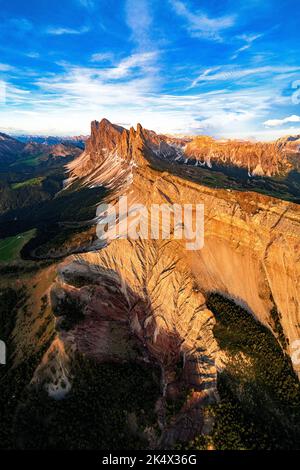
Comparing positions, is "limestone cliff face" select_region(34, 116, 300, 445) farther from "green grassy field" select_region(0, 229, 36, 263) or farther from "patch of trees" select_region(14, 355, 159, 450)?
"green grassy field" select_region(0, 229, 36, 263)

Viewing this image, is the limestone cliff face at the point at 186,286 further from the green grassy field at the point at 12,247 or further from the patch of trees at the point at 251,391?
the green grassy field at the point at 12,247

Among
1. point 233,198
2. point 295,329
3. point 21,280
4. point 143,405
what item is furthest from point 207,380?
point 21,280

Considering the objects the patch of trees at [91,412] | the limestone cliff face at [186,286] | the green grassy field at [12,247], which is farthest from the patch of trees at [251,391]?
the green grassy field at [12,247]

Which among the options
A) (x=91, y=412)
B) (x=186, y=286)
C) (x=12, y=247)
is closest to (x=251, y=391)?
(x=186, y=286)

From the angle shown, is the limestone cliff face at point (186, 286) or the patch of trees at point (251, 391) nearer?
the patch of trees at point (251, 391)

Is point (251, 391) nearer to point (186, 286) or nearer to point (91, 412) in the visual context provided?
point (186, 286)

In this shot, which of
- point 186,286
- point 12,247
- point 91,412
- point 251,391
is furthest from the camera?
point 12,247

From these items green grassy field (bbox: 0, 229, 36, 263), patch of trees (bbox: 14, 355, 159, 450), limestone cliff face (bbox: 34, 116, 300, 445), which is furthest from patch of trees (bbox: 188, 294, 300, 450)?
green grassy field (bbox: 0, 229, 36, 263)
